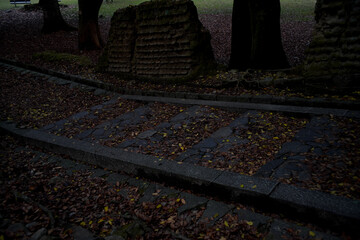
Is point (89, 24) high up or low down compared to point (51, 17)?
down

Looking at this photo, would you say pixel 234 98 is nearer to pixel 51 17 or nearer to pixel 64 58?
pixel 64 58

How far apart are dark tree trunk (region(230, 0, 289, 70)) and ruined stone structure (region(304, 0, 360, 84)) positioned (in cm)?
127

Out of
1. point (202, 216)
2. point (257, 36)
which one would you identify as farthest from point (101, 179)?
point (257, 36)

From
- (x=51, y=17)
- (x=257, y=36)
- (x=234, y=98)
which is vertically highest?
(x=51, y=17)

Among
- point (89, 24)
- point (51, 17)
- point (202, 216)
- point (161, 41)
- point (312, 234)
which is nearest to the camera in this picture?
point (312, 234)

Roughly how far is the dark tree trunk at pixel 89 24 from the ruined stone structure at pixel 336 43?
357 inches

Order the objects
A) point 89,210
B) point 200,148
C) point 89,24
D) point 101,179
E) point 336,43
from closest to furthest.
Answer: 1. point 89,210
2. point 101,179
3. point 200,148
4. point 336,43
5. point 89,24

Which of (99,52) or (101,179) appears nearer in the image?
(101,179)

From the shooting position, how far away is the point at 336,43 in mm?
4887

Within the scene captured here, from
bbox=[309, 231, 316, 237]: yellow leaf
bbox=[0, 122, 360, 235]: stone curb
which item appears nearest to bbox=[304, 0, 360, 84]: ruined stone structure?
bbox=[0, 122, 360, 235]: stone curb

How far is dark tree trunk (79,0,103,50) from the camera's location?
36.1 ft

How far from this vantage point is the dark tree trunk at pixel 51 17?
1478 centimetres

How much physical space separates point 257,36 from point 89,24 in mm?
7854

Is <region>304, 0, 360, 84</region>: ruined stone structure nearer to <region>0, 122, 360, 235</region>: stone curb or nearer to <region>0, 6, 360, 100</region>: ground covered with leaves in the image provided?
<region>0, 6, 360, 100</region>: ground covered with leaves
